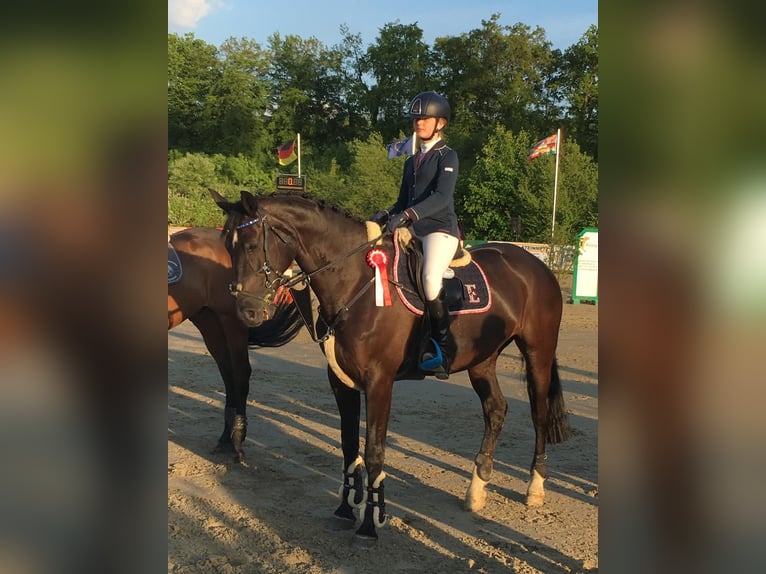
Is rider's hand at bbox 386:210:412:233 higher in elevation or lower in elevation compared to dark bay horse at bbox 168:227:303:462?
higher

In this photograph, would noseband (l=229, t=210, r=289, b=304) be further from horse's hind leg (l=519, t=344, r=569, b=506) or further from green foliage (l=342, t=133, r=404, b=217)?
green foliage (l=342, t=133, r=404, b=217)

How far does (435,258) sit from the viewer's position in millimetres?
4422

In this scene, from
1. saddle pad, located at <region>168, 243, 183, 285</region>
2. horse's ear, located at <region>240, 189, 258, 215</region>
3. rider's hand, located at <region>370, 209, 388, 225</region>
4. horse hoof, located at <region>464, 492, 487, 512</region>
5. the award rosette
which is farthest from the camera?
saddle pad, located at <region>168, 243, 183, 285</region>

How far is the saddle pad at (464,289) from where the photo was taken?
441cm

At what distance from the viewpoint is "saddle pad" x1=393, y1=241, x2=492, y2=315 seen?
14.5 feet

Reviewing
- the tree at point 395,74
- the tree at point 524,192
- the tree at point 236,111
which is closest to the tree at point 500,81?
the tree at point 395,74

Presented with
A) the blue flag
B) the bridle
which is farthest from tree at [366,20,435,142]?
the bridle

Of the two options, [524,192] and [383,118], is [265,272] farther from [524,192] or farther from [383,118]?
[383,118]

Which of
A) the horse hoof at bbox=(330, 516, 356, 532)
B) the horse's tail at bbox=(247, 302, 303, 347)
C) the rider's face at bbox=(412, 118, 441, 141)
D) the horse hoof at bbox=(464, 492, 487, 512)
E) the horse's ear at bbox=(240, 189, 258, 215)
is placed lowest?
the horse hoof at bbox=(330, 516, 356, 532)

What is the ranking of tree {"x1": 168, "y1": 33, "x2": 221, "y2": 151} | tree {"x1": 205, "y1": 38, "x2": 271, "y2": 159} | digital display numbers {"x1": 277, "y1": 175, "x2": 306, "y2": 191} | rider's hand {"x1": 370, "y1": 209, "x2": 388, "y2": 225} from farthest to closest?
1. tree {"x1": 205, "y1": 38, "x2": 271, "y2": 159}
2. tree {"x1": 168, "y1": 33, "x2": 221, "y2": 151}
3. digital display numbers {"x1": 277, "y1": 175, "x2": 306, "y2": 191}
4. rider's hand {"x1": 370, "y1": 209, "x2": 388, "y2": 225}

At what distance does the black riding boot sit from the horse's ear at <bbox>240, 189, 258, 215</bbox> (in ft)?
4.09
